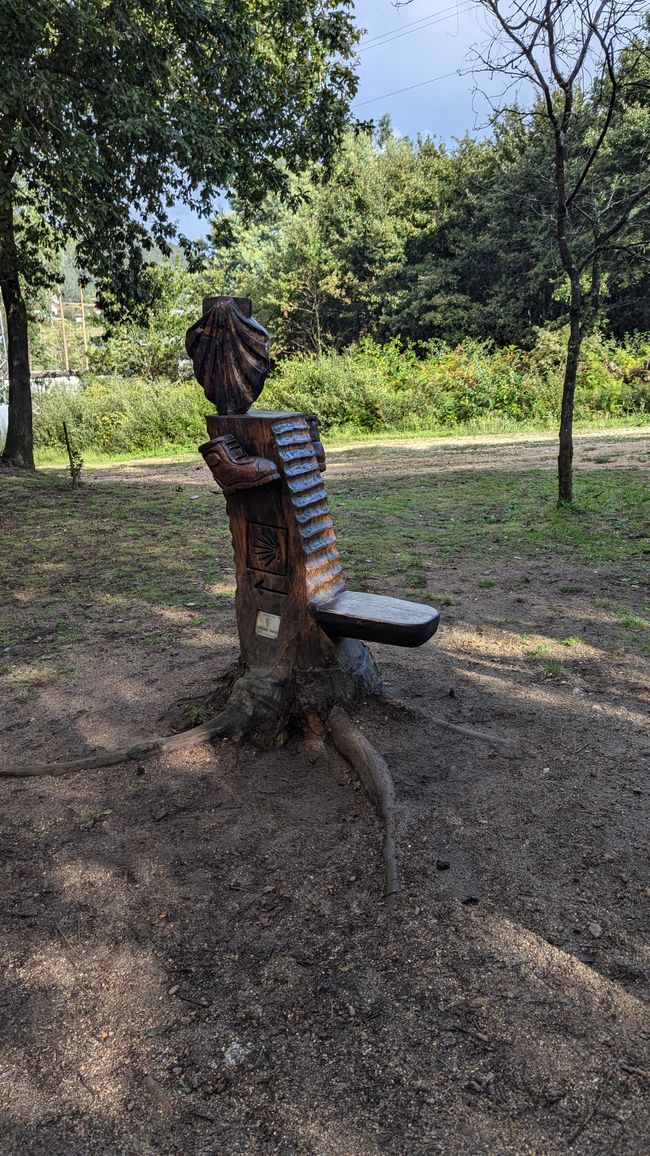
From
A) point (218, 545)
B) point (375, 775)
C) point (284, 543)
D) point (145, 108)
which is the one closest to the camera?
point (375, 775)

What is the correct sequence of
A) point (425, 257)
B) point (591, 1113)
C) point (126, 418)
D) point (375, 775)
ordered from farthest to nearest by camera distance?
point (425, 257)
point (126, 418)
point (375, 775)
point (591, 1113)

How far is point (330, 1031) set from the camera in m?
1.98

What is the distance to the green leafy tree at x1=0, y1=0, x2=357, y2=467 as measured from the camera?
21.5 feet

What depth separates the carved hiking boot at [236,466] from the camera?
3053mm

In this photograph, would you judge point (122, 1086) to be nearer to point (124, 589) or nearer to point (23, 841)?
point (23, 841)

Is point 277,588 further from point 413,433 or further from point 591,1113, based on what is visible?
point 413,433

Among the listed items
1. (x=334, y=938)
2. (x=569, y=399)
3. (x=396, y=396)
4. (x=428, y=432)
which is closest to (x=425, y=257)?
(x=396, y=396)

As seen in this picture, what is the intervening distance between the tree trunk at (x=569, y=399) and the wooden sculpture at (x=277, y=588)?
186 inches

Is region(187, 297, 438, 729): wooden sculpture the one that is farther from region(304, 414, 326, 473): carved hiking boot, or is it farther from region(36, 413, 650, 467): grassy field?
region(36, 413, 650, 467): grassy field

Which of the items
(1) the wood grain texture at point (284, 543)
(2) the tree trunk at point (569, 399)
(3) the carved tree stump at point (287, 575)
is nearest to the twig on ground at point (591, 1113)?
(3) the carved tree stump at point (287, 575)

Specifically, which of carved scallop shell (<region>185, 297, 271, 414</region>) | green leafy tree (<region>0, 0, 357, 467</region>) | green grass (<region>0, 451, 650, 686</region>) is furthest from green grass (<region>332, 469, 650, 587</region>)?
green leafy tree (<region>0, 0, 357, 467</region>)

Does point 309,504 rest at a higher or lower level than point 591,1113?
higher

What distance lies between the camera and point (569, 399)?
7496 mm

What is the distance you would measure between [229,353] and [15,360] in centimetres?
876
